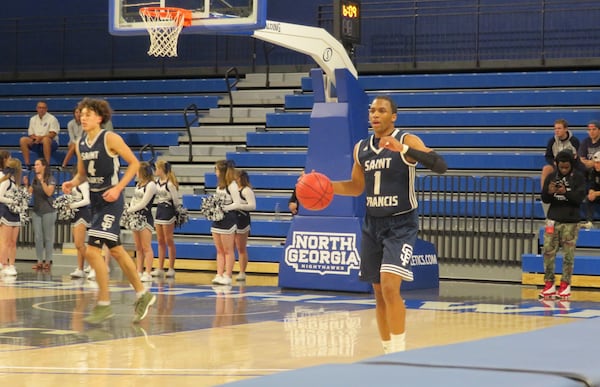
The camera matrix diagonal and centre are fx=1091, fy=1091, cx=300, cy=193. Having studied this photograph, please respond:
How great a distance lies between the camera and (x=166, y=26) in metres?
13.9

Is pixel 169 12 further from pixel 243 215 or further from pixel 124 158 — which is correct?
pixel 124 158

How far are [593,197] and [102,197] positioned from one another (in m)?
7.83

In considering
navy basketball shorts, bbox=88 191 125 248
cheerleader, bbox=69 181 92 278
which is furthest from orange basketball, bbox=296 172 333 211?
cheerleader, bbox=69 181 92 278

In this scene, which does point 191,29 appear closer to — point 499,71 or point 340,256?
point 340,256

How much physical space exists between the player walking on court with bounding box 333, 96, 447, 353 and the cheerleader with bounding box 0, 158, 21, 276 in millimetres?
9592

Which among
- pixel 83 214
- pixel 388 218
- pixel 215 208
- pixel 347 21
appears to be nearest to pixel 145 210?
pixel 83 214

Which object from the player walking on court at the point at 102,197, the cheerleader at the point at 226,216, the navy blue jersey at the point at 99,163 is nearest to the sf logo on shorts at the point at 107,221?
the player walking on court at the point at 102,197

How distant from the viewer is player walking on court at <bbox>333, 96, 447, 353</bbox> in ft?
25.8

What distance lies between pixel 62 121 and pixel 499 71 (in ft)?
29.8

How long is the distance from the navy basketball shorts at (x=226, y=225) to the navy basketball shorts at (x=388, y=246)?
7664 millimetres

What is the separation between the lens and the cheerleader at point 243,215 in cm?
1586

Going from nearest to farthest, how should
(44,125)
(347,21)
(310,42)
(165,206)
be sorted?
1. (310,42)
2. (347,21)
3. (165,206)
4. (44,125)

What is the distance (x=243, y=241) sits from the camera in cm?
1611

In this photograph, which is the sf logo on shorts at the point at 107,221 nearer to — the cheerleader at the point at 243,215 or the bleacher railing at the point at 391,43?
the cheerleader at the point at 243,215
